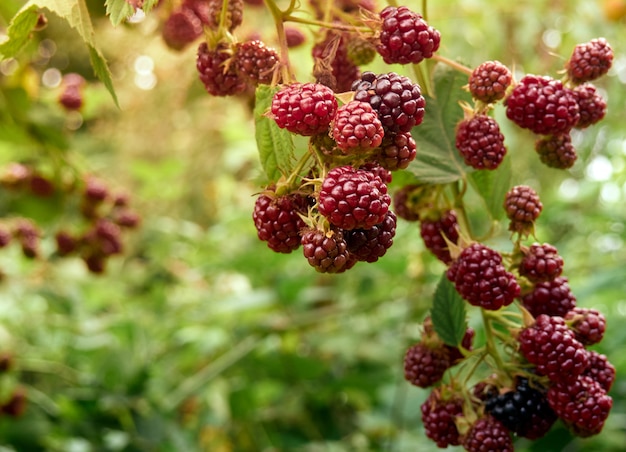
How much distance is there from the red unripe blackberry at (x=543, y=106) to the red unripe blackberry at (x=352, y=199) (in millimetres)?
210

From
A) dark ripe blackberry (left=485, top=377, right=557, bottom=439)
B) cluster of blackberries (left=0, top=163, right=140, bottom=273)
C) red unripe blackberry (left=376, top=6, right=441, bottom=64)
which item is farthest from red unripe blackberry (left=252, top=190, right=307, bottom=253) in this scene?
cluster of blackberries (left=0, top=163, right=140, bottom=273)

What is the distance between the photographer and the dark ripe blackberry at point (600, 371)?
0.70 m

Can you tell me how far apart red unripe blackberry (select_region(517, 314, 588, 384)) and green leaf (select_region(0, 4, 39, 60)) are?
57 centimetres

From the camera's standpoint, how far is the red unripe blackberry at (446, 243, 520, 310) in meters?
0.66

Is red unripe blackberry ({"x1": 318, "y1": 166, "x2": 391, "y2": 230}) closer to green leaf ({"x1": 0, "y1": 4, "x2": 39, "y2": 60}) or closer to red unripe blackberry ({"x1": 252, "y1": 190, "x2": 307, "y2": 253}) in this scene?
red unripe blackberry ({"x1": 252, "y1": 190, "x2": 307, "y2": 253})

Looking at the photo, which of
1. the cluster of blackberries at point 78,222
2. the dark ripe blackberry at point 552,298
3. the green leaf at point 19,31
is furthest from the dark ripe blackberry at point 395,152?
the cluster of blackberries at point 78,222

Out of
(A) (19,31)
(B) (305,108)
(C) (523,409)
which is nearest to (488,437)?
(C) (523,409)

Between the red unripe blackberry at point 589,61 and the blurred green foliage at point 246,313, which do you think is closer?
the red unripe blackberry at point 589,61

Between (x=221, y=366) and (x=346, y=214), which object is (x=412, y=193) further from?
(x=221, y=366)

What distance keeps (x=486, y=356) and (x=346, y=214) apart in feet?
0.93

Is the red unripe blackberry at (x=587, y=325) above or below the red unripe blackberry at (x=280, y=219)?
below

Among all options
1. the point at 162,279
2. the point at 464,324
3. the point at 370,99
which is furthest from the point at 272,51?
the point at 162,279

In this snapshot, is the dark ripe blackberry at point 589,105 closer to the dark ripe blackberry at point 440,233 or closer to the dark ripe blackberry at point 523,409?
the dark ripe blackberry at point 440,233

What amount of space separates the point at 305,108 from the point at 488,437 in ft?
1.20
